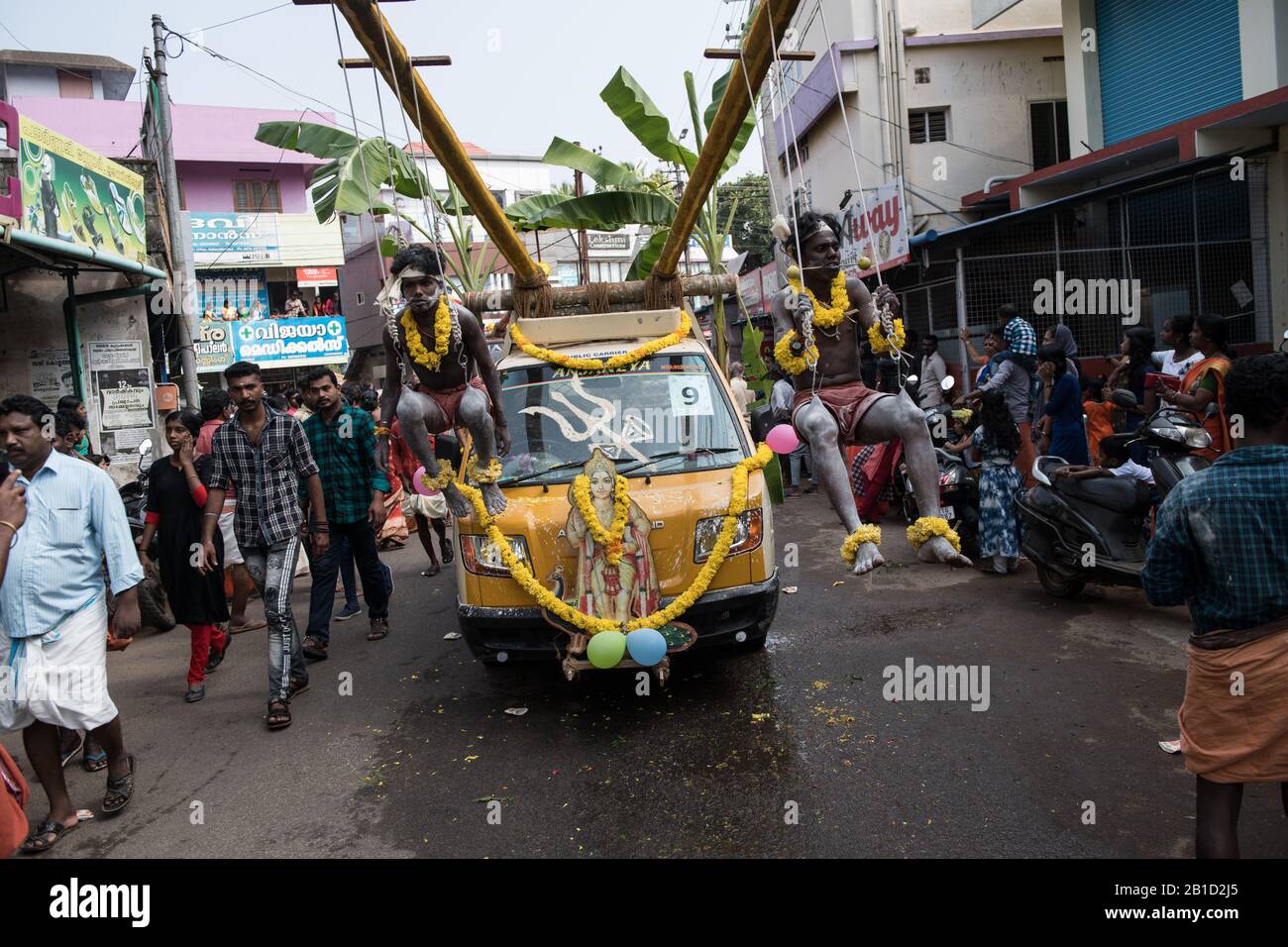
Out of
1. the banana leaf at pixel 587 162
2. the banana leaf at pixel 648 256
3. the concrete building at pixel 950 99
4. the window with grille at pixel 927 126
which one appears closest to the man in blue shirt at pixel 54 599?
the banana leaf at pixel 648 256

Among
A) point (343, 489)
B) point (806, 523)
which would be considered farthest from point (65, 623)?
point (806, 523)

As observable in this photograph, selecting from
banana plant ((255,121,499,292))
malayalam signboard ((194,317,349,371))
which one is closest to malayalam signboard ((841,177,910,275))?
banana plant ((255,121,499,292))

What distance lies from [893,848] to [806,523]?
7.43m

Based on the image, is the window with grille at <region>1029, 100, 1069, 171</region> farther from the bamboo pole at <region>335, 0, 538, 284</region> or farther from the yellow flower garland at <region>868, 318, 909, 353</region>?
the bamboo pole at <region>335, 0, 538, 284</region>

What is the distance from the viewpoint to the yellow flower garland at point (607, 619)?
475 centimetres

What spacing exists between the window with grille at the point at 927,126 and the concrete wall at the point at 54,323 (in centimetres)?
1383

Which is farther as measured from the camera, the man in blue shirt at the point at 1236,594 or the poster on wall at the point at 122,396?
the poster on wall at the point at 122,396

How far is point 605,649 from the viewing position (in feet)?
14.7

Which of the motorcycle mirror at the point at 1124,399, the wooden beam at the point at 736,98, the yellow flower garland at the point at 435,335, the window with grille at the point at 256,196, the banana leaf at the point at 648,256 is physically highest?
the window with grille at the point at 256,196

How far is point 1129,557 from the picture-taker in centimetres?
620

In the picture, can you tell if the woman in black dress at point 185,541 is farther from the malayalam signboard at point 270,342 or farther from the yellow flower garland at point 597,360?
the malayalam signboard at point 270,342

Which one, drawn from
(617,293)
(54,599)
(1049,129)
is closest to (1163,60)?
(1049,129)

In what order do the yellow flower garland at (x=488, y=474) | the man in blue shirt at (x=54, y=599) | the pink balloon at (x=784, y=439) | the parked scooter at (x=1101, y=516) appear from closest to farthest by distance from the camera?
the man in blue shirt at (x=54, y=599)
the pink balloon at (x=784, y=439)
the yellow flower garland at (x=488, y=474)
the parked scooter at (x=1101, y=516)

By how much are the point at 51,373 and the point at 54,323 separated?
0.66 m
